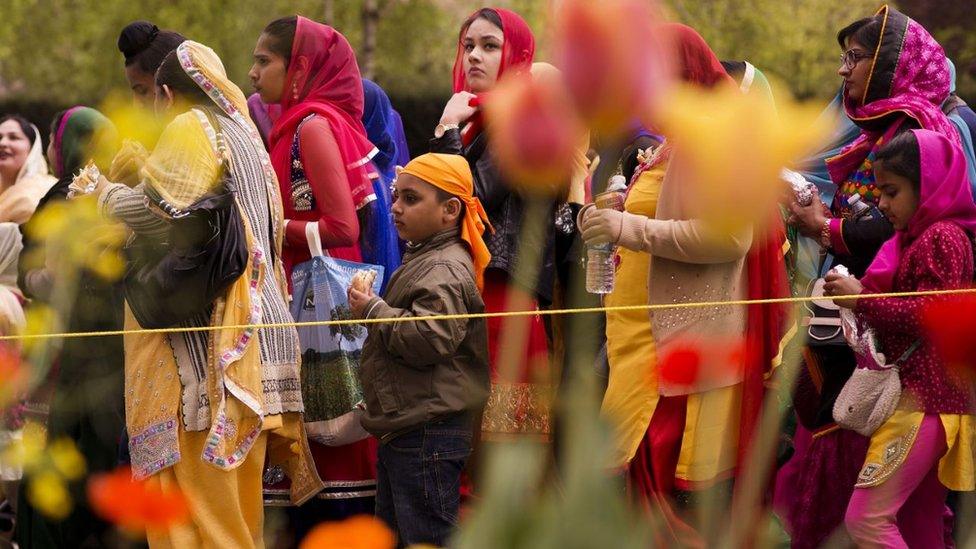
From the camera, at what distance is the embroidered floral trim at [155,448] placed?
12.7 ft

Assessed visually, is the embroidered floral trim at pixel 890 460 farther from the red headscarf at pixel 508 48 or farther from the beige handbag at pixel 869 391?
the red headscarf at pixel 508 48

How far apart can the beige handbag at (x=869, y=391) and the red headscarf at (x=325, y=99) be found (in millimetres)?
1657

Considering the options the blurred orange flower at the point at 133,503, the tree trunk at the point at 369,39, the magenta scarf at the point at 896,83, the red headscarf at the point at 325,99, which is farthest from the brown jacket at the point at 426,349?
the tree trunk at the point at 369,39

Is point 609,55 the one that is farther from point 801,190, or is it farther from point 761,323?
point 801,190

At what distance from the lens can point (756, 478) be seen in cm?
136

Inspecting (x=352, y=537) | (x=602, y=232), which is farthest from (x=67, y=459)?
(x=352, y=537)

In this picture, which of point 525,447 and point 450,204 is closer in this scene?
point 525,447

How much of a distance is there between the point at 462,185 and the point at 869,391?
1219mm

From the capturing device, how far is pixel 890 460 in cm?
381

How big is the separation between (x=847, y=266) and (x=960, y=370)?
7.71 feet

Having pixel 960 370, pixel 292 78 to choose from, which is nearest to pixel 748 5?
pixel 292 78

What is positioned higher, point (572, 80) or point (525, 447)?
point (572, 80)

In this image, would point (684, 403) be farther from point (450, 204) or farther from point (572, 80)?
point (572, 80)

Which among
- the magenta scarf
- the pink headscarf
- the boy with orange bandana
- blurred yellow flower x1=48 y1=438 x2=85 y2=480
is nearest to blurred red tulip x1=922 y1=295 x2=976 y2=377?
the pink headscarf
